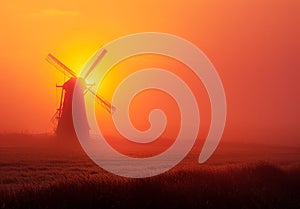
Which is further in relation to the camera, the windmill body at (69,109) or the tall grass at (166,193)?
the windmill body at (69,109)

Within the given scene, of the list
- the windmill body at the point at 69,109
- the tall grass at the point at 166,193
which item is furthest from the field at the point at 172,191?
the windmill body at the point at 69,109

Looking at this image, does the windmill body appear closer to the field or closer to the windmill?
the windmill

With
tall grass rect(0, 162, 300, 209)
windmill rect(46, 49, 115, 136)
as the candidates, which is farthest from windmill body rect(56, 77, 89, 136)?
tall grass rect(0, 162, 300, 209)

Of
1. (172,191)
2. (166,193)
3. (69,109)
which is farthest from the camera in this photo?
(69,109)

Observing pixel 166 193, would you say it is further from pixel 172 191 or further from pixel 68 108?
pixel 68 108

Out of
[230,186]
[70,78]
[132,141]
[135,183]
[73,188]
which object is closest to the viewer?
[73,188]

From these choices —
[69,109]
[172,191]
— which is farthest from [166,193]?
[69,109]

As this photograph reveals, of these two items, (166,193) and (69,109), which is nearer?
(166,193)

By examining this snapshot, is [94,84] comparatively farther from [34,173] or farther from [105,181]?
[105,181]

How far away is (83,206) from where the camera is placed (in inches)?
595

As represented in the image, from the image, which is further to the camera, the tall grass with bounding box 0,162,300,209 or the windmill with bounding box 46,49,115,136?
the windmill with bounding box 46,49,115,136

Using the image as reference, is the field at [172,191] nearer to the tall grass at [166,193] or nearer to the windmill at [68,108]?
the tall grass at [166,193]

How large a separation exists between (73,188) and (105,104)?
49543 mm

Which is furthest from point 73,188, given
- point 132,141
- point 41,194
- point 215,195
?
point 132,141
